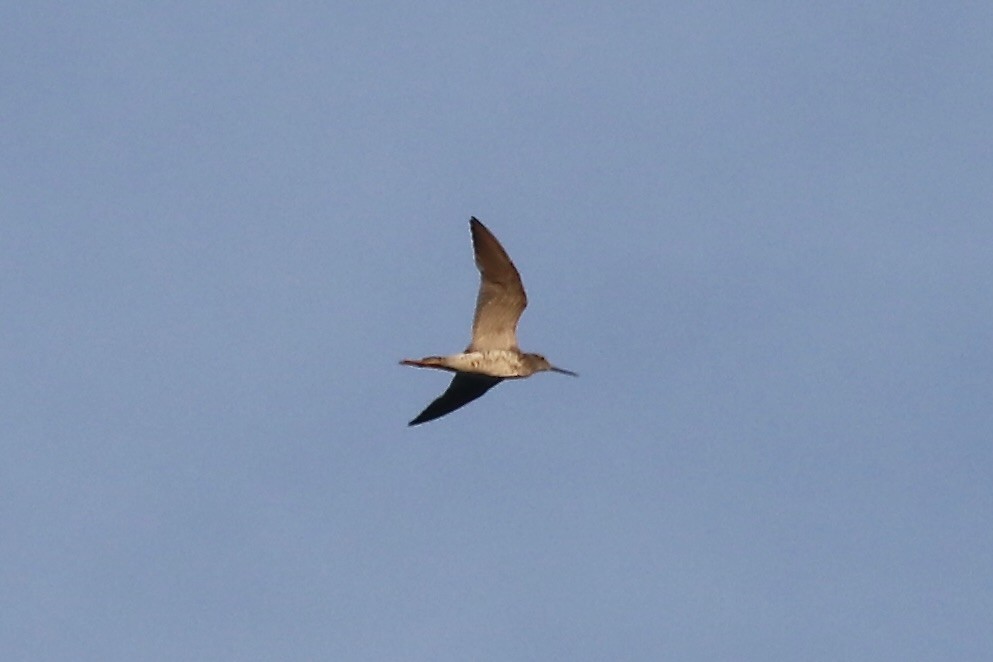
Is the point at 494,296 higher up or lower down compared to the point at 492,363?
higher up

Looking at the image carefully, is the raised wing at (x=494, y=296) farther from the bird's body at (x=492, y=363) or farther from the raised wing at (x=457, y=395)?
the raised wing at (x=457, y=395)

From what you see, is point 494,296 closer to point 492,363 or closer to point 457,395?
point 492,363

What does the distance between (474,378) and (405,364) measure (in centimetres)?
327

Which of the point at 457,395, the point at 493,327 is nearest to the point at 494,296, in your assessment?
the point at 493,327

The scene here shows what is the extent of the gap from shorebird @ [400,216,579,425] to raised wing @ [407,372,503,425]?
28cm

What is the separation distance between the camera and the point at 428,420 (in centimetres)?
5388

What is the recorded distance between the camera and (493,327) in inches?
2030

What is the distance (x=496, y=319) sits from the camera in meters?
51.5

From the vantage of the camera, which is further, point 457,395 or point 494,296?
point 457,395

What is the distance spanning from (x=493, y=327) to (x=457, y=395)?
2.49 m

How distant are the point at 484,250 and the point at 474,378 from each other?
321cm

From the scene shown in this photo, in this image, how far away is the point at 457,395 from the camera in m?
53.6

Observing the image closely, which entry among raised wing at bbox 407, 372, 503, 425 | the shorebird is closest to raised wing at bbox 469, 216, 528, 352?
the shorebird

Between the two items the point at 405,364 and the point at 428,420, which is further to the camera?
the point at 428,420
